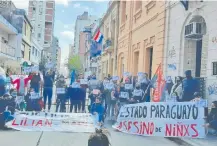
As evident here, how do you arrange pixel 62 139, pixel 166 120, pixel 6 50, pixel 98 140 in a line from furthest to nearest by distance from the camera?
pixel 6 50 < pixel 166 120 < pixel 62 139 < pixel 98 140

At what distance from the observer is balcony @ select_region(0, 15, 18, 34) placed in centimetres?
3326

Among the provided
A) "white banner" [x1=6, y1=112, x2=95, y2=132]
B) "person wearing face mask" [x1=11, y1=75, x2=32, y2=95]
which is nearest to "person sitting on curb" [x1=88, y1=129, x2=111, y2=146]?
"white banner" [x1=6, y1=112, x2=95, y2=132]

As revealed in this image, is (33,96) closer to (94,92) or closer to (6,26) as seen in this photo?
(94,92)

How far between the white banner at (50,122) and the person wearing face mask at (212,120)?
3.16m

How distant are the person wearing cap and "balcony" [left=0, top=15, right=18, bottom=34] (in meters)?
26.2

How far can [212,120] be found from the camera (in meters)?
9.03

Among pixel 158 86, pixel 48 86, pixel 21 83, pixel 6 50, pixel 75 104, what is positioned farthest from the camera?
pixel 6 50

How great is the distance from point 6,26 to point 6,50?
3041mm

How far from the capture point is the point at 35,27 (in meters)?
91.8

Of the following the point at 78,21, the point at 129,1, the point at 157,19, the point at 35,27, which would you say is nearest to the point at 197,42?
the point at 157,19

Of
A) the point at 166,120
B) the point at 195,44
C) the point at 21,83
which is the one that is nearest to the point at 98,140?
the point at 166,120

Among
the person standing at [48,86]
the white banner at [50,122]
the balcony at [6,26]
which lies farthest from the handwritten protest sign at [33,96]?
the balcony at [6,26]

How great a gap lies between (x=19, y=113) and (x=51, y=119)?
35.4 inches

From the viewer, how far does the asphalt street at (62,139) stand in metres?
7.57
